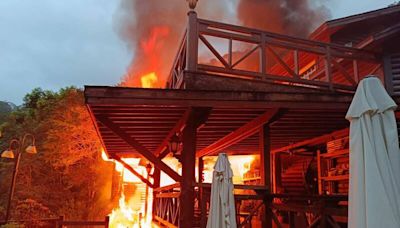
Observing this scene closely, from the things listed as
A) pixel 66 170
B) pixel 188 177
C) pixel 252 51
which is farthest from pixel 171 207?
pixel 66 170

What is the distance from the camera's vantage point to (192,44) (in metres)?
6.01

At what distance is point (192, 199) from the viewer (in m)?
5.45

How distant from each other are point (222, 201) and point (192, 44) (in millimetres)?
2607

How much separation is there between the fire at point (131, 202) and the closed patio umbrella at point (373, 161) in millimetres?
10538

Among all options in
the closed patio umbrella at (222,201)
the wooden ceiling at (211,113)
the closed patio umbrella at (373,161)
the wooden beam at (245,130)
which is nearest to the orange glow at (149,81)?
the wooden beam at (245,130)

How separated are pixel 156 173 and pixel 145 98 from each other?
22.0ft

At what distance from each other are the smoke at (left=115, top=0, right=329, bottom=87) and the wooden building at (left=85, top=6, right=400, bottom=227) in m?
13.8

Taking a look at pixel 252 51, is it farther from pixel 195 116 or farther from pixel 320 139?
pixel 320 139

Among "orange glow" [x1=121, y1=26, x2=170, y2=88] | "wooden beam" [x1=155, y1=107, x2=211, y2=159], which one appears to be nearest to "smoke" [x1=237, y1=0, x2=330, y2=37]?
"orange glow" [x1=121, y1=26, x2=170, y2=88]

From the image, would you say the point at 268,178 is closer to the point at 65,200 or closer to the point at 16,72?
the point at 65,200

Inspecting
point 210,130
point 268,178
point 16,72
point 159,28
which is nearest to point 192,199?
point 268,178

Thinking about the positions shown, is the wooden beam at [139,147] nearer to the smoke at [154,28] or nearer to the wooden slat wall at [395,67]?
the wooden slat wall at [395,67]

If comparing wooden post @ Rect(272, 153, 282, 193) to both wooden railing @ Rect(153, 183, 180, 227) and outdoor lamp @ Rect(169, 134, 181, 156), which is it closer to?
wooden railing @ Rect(153, 183, 180, 227)

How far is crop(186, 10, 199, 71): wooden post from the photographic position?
236 inches
